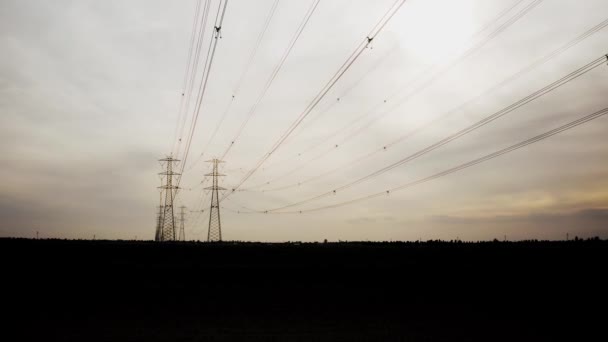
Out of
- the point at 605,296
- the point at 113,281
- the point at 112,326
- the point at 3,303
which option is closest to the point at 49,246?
the point at 113,281

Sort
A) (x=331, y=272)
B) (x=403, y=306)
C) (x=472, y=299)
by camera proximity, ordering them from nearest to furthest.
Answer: (x=403, y=306), (x=472, y=299), (x=331, y=272)

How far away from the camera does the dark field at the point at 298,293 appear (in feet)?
67.6

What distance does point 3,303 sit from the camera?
24.3m

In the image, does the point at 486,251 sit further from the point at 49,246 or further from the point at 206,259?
the point at 49,246

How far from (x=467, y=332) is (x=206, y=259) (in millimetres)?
24529

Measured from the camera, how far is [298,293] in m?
28.9

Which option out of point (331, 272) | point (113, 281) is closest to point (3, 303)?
point (113, 281)

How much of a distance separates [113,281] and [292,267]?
550 inches

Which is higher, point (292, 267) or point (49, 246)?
point (49, 246)

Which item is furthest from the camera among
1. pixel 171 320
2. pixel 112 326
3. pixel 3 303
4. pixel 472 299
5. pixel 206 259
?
pixel 206 259

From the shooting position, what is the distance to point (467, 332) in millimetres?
21062

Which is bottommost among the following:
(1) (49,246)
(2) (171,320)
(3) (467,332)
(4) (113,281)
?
(3) (467,332)

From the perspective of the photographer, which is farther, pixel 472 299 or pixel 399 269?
Answer: pixel 399 269

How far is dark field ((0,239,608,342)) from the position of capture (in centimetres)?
2059
